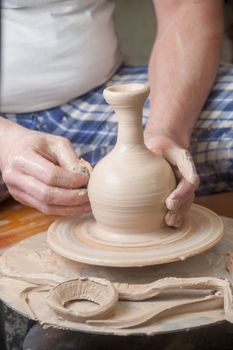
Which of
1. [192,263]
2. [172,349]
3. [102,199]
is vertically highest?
[102,199]

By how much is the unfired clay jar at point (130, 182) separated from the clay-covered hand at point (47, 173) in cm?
7

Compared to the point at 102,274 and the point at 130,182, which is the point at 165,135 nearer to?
the point at 130,182

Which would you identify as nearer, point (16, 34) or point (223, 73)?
point (16, 34)

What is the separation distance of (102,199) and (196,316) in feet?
1.05

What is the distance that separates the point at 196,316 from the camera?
1.14m

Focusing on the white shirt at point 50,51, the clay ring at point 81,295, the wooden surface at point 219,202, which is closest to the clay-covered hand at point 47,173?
the clay ring at point 81,295

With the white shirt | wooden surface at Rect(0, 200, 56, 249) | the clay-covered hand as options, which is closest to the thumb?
the clay-covered hand

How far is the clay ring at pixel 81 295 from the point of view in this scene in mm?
1135

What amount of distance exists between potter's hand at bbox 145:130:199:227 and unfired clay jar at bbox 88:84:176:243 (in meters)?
0.02

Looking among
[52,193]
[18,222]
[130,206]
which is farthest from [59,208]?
[18,222]

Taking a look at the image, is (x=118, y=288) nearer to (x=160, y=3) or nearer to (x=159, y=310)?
(x=159, y=310)

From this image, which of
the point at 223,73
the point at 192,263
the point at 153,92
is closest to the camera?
the point at 192,263

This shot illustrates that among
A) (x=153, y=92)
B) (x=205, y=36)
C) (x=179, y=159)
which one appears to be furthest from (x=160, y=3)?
(x=179, y=159)

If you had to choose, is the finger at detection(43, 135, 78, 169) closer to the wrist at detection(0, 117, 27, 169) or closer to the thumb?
the thumb
